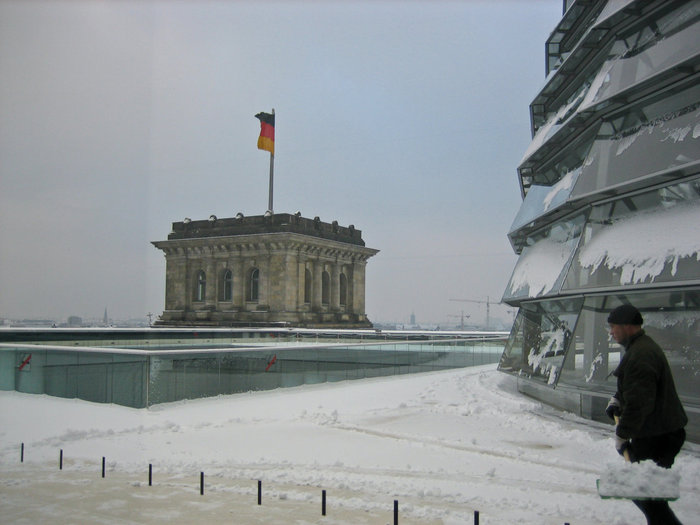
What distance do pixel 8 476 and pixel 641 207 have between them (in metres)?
9.53

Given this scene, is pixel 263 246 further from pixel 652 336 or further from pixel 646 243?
pixel 652 336

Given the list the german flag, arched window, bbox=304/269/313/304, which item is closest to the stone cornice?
arched window, bbox=304/269/313/304

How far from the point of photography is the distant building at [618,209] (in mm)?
9594

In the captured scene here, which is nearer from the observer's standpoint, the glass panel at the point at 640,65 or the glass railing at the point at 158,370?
the glass panel at the point at 640,65

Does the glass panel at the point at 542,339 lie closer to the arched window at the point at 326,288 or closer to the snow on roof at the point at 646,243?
the snow on roof at the point at 646,243

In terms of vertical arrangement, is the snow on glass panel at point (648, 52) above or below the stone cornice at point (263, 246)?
below

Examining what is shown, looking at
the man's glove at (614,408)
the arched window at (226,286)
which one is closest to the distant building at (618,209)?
the man's glove at (614,408)

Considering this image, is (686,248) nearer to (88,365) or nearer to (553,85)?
(553,85)

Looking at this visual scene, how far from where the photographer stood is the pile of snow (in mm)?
4637

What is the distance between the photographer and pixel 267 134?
55938mm

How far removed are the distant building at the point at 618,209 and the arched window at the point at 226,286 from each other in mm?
39393

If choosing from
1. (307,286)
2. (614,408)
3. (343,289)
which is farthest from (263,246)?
(614,408)

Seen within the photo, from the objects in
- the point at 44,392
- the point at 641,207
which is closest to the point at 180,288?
the point at 44,392

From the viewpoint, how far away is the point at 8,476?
7.62 metres
